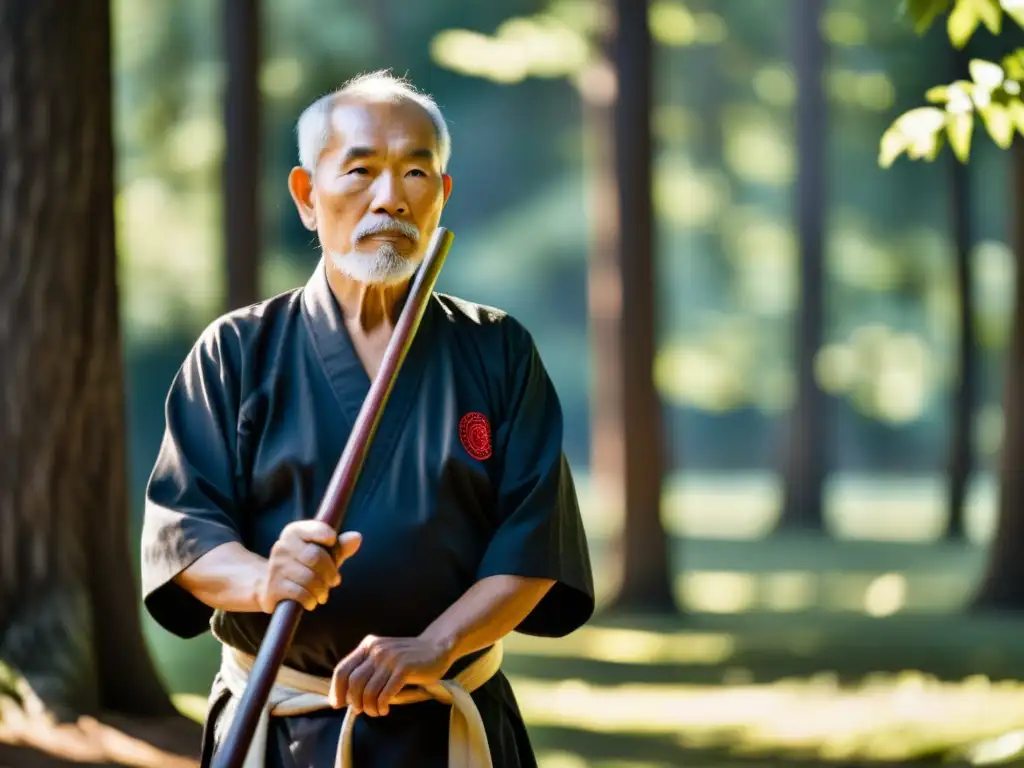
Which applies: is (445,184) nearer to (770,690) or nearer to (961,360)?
(770,690)

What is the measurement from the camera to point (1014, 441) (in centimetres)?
1134

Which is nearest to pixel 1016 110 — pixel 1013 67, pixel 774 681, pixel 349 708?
pixel 1013 67

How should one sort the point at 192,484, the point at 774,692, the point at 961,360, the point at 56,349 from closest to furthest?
the point at 192,484 → the point at 56,349 → the point at 774,692 → the point at 961,360

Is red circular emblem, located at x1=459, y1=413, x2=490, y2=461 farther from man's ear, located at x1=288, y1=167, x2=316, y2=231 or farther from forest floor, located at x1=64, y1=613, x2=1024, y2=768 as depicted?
forest floor, located at x1=64, y1=613, x2=1024, y2=768

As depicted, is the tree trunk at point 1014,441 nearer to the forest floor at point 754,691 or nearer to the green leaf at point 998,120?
the forest floor at point 754,691

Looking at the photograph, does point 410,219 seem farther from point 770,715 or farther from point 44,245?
→ point 770,715

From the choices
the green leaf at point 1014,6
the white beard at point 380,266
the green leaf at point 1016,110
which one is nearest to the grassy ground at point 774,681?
the green leaf at point 1016,110

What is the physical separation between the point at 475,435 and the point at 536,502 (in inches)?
6.2

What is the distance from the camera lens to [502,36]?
13.4 m

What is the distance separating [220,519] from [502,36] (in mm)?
11017

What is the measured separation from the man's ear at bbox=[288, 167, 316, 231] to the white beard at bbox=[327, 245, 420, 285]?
5.8 inches

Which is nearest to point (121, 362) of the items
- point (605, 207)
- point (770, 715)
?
point (770, 715)

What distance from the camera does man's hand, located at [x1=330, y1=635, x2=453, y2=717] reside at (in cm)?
268

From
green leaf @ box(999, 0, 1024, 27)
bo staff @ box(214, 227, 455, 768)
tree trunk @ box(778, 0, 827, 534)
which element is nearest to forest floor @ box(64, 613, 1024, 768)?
green leaf @ box(999, 0, 1024, 27)
